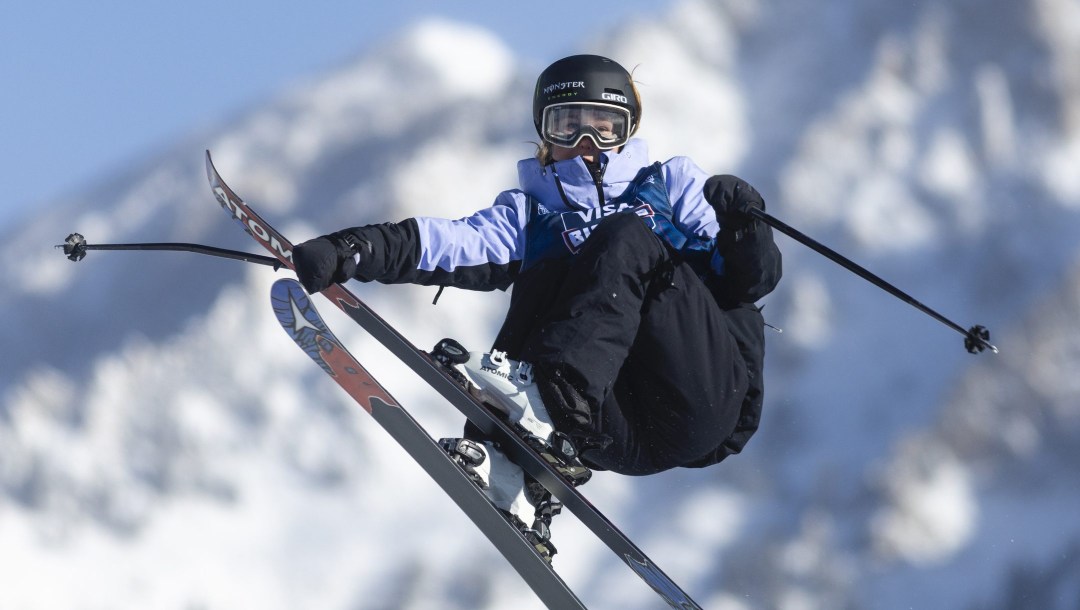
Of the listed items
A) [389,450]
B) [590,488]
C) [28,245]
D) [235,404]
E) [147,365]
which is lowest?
[590,488]

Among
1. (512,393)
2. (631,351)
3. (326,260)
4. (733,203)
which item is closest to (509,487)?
(512,393)

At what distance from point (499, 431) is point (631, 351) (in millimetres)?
→ 767

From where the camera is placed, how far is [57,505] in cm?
9131

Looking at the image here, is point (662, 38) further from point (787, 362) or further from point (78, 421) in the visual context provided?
point (78, 421)

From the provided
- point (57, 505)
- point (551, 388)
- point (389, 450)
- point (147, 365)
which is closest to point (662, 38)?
point (389, 450)

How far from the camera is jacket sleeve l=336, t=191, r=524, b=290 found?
5926 millimetres

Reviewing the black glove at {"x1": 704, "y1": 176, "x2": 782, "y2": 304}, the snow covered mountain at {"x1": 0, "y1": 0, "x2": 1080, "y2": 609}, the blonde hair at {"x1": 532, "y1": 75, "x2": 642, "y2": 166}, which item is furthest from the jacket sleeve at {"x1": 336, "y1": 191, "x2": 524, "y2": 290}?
the snow covered mountain at {"x1": 0, "y1": 0, "x2": 1080, "y2": 609}

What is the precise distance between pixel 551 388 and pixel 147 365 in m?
94.4

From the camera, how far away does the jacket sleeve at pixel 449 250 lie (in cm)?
593

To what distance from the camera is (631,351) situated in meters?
5.82

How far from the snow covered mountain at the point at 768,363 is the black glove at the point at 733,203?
6877 cm

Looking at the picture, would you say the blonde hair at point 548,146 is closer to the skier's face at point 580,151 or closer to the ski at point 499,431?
the skier's face at point 580,151

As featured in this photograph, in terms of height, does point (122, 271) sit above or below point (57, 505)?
above

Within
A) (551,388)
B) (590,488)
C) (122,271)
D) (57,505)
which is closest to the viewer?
(551,388)
